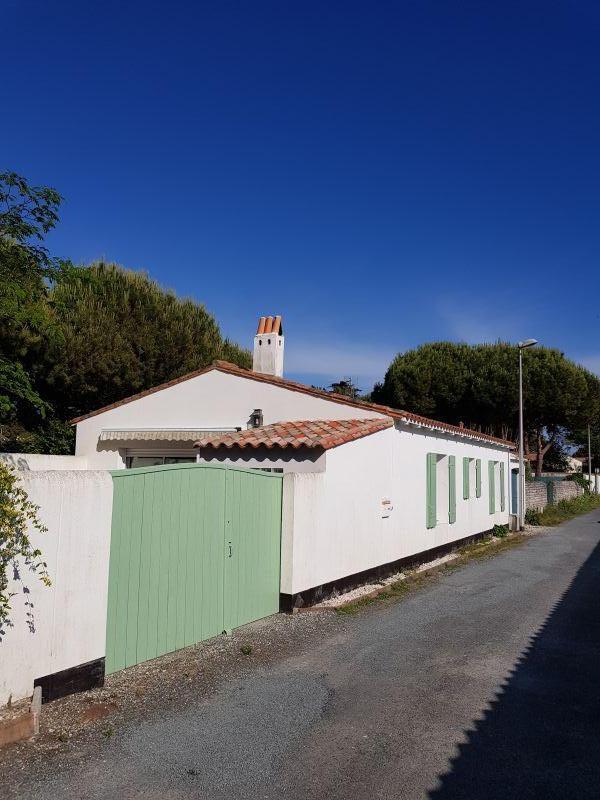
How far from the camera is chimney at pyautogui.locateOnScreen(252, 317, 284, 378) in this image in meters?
14.5

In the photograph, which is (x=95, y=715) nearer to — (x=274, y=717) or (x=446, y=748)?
(x=274, y=717)

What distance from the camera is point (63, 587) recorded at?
4.68 meters

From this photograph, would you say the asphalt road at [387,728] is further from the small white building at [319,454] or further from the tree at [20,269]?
the tree at [20,269]

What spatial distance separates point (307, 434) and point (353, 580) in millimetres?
2397

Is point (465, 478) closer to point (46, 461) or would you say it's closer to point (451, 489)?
point (451, 489)

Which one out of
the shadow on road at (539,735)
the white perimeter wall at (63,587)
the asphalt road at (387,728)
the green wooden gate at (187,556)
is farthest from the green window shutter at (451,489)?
the white perimeter wall at (63,587)

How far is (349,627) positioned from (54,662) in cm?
379

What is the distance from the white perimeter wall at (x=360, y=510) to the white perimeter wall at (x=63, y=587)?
317 centimetres

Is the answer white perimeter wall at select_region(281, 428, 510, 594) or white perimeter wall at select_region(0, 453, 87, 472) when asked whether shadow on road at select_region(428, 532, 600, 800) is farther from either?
white perimeter wall at select_region(0, 453, 87, 472)

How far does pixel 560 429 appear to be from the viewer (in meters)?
36.1

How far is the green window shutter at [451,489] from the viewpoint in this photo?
14.1 meters

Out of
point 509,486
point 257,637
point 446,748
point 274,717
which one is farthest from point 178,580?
point 509,486

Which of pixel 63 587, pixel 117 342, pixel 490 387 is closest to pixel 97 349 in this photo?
pixel 117 342

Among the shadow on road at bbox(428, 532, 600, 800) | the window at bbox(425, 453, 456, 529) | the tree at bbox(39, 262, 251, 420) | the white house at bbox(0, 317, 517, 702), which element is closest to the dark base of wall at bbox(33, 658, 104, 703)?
the white house at bbox(0, 317, 517, 702)
